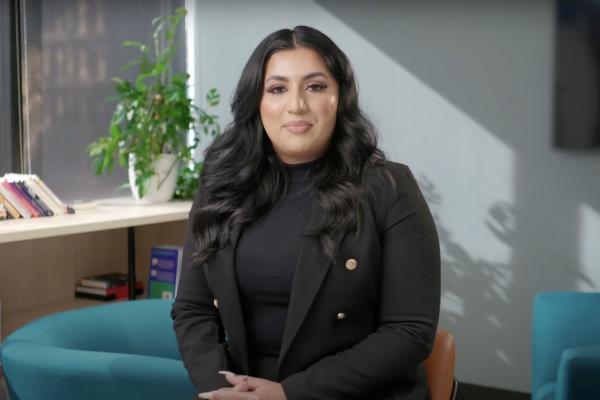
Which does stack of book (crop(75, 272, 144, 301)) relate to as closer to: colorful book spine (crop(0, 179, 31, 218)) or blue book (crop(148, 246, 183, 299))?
blue book (crop(148, 246, 183, 299))

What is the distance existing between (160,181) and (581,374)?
7.24 ft

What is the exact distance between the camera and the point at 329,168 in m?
1.67

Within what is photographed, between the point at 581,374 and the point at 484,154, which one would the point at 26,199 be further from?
the point at 581,374

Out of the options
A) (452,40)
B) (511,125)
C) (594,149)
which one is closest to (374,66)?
(452,40)

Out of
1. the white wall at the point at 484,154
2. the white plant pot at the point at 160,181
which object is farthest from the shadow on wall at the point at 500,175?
the white plant pot at the point at 160,181

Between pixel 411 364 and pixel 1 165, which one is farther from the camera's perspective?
pixel 1 165

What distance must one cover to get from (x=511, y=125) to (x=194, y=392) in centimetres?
228

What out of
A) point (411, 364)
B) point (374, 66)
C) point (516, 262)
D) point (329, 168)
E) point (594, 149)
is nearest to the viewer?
point (411, 364)

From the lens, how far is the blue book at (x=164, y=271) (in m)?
3.42

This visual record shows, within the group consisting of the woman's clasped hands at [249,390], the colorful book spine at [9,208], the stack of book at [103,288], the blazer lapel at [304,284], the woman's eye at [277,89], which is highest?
the woman's eye at [277,89]

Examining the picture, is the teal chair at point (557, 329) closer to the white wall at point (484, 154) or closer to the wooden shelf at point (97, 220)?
the white wall at point (484, 154)

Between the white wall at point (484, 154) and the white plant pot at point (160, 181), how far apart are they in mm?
1026

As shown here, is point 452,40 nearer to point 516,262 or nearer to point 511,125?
point 511,125

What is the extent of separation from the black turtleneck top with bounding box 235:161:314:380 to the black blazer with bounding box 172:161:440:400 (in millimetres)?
29
